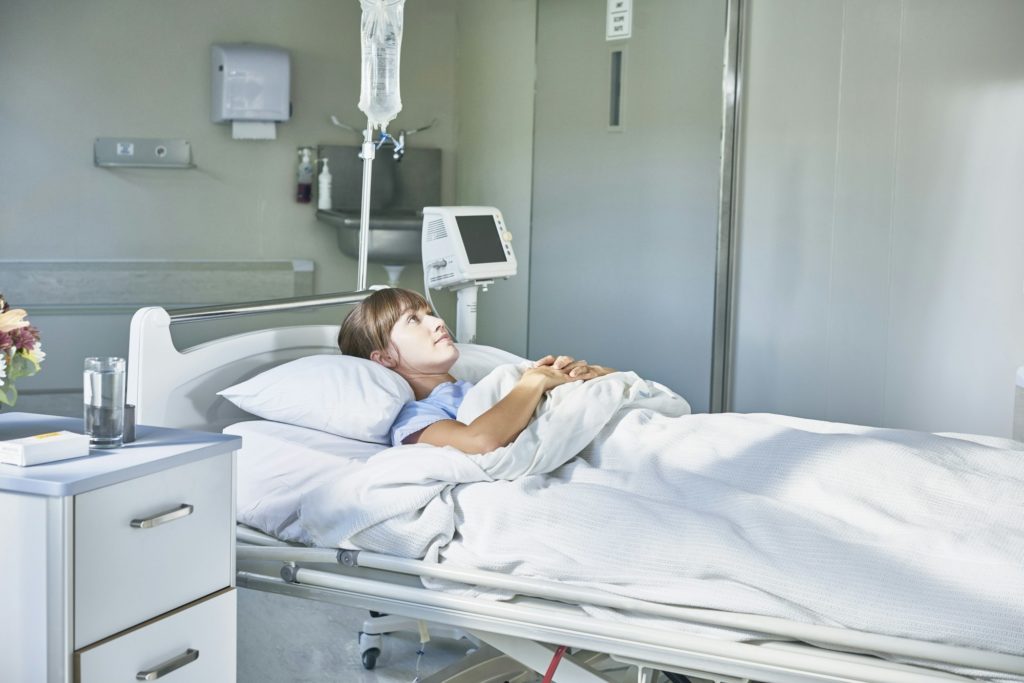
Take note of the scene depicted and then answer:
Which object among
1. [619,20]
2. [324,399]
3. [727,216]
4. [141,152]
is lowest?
[324,399]

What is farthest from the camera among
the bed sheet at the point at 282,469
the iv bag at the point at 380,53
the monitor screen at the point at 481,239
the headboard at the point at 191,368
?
the monitor screen at the point at 481,239

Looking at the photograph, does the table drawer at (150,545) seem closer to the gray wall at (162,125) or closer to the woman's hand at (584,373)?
the woman's hand at (584,373)

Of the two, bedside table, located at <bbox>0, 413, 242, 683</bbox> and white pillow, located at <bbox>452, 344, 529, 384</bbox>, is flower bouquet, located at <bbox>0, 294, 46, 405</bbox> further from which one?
white pillow, located at <bbox>452, 344, 529, 384</bbox>

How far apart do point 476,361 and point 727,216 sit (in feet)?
5.03

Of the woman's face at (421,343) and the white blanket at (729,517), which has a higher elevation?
the woman's face at (421,343)

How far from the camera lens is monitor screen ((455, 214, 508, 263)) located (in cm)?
265

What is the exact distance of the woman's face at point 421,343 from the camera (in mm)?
2301

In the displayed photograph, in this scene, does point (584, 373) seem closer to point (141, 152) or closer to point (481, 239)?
point (481, 239)

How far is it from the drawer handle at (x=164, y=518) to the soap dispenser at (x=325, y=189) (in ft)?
9.82

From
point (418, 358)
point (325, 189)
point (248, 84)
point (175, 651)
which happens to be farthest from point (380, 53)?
point (325, 189)

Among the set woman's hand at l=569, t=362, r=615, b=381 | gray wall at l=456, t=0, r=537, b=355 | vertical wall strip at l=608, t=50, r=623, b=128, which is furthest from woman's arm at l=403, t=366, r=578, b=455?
gray wall at l=456, t=0, r=537, b=355

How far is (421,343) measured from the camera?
2.30 metres

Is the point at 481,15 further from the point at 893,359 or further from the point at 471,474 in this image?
the point at 471,474

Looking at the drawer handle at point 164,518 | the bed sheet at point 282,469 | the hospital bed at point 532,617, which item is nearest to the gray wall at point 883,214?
the hospital bed at point 532,617
